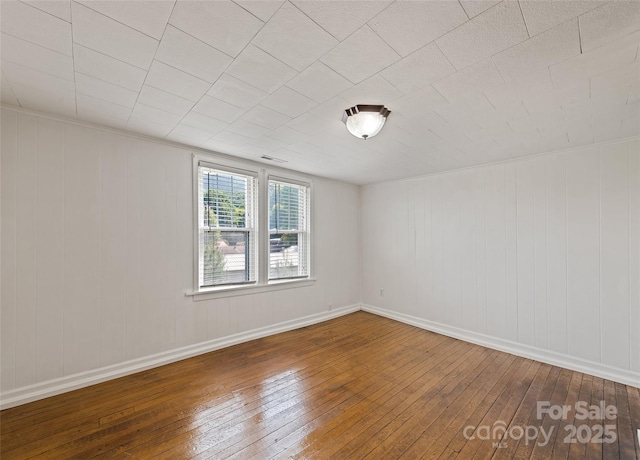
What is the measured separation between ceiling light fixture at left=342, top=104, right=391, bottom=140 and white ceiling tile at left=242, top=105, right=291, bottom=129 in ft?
1.87

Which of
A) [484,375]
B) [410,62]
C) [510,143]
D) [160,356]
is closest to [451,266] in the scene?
[484,375]

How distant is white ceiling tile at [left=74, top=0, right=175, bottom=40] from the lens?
1239 mm

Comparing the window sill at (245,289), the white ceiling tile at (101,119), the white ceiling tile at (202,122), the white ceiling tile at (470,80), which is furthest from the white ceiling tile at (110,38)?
the window sill at (245,289)

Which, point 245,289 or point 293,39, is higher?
point 293,39

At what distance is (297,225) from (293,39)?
3.26 meters

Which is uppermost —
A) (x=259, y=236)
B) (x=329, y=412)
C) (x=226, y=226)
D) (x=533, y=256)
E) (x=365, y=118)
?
(x=365, y=118)

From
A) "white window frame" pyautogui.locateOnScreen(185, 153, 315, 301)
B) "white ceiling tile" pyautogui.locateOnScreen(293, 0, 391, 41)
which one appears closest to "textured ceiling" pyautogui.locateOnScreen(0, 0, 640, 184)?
"white ceiling tile" pyautogui.locateOnScreen(293, 0, 391, 41)

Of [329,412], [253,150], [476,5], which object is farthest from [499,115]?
[329,412]

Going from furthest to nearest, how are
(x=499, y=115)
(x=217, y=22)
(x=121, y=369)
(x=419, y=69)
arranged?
(x=121, y=369) → (x=499, y=115) → (x=419, y=69) → (x=217, y=22)

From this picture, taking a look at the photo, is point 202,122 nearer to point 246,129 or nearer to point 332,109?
point 246,129

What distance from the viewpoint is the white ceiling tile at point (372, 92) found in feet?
6.13

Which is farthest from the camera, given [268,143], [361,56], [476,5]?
[268,143]

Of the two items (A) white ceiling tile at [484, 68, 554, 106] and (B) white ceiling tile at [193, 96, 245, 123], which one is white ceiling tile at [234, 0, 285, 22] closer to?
(B) white ceiling tile at [193, 96, 245, 123]

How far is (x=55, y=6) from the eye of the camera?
4.16 ft
